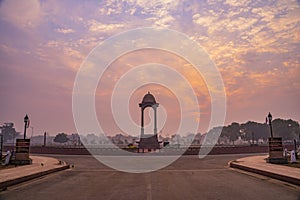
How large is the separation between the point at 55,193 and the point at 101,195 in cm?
170

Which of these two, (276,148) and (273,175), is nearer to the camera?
(273,175)

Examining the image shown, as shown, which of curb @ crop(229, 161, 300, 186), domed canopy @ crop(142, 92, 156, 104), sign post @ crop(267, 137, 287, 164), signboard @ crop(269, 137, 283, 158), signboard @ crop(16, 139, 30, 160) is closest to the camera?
curb @ crop(229, 161, 300, 186)

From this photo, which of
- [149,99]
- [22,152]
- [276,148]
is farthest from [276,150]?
[149,99]

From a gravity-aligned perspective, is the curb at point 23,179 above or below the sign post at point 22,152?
below

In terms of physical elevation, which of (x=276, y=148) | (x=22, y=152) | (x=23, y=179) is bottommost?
(x=23, y=179)

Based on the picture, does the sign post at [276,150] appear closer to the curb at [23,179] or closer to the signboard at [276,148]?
the signboard at [276,148]

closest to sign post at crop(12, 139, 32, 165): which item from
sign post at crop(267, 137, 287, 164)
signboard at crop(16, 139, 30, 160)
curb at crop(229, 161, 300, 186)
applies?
signboard at crop(16, 139, 30, 160)

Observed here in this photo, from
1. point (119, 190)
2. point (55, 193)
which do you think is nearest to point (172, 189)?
point (119, 190)

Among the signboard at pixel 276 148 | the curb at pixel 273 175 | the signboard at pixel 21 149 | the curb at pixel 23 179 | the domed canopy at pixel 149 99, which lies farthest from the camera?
the domed canopy at pixel 149 99

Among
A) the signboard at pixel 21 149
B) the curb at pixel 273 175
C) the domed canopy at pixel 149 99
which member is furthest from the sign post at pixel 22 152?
the domed canopy at pixel 149 99

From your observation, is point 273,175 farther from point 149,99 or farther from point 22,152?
point 149,99

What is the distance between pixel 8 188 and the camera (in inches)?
456

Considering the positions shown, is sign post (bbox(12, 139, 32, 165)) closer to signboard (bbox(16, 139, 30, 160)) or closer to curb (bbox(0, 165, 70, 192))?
signboard (bbox(16, 139, 30, 160))

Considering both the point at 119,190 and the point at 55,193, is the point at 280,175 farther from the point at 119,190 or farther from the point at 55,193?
the point at 55,193
